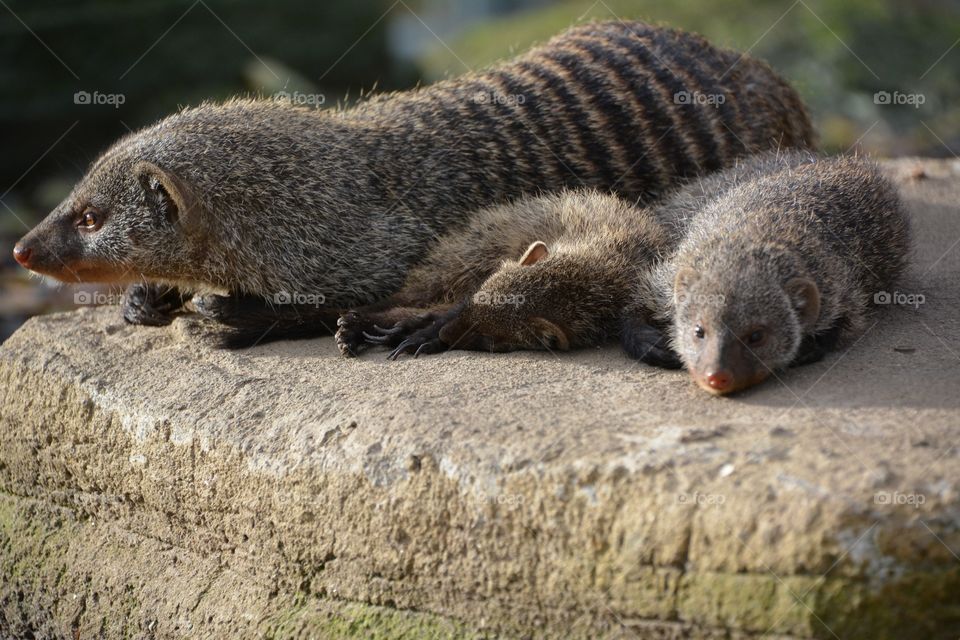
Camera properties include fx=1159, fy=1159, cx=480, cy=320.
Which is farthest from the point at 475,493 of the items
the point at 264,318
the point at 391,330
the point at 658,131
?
the point at 658,131

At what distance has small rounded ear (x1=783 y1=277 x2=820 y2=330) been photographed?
3.96 m

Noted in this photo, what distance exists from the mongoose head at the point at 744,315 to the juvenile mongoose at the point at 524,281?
41 cm

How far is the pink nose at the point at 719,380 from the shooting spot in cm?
351

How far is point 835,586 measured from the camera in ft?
9.09

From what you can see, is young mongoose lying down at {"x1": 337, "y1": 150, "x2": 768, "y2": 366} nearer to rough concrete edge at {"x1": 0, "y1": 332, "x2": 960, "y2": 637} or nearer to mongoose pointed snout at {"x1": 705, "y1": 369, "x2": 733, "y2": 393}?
mongoose pointed snout at {"x1": 705, "y1": 369, "x2": 733, "y2": 393}

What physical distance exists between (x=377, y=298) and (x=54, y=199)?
25.7 ft

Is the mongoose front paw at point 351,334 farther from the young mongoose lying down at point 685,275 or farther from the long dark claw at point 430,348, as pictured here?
the long dark claw at point 430,348

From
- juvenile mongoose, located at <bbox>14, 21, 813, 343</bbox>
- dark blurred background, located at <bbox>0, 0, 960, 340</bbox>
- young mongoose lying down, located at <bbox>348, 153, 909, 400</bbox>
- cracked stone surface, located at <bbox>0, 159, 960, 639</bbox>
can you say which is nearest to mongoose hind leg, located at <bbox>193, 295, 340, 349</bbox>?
juvenile mongoose, located at <bbox>14, 21, 813, 343</bbox>

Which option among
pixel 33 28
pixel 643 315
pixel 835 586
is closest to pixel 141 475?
pixel 643 315

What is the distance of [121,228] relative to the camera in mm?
4836

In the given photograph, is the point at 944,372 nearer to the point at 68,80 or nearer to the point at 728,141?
the point at 728,141

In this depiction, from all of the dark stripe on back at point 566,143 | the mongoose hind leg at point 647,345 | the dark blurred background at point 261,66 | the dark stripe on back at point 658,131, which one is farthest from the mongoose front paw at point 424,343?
the dark blurred background at point 261,66

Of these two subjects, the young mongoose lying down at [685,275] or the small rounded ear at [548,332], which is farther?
the small rounded ear at [548,332]

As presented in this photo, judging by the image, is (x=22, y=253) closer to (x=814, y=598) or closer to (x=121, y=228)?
(x=121, y=228)
